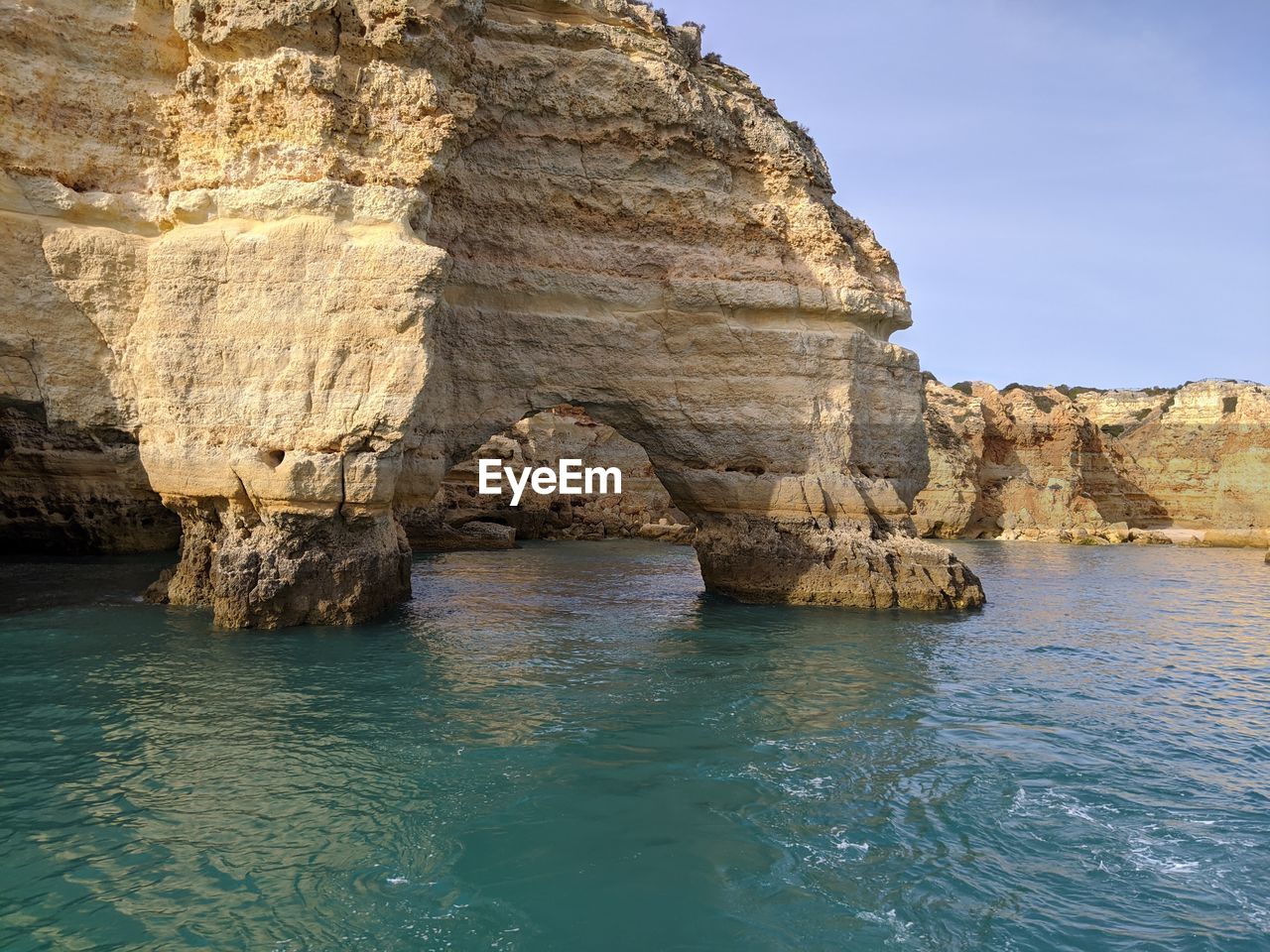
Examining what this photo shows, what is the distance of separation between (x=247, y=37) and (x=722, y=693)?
990cm

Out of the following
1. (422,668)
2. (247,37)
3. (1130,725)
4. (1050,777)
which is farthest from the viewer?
(247,37)

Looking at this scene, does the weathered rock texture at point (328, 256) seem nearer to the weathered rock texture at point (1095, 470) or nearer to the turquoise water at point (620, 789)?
the turquoise water at point (620, 789)

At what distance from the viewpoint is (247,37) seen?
36.5ft

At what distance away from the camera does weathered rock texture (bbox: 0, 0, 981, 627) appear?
1111 centimetres

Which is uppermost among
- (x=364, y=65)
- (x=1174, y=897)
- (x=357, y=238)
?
(x=364, y=65)

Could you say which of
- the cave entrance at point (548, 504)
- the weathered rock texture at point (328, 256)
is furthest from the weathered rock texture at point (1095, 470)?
the weathered rock texture at point (328, 256)

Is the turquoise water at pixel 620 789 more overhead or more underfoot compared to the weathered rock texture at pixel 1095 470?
more underfoot

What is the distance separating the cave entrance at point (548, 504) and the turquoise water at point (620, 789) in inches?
547

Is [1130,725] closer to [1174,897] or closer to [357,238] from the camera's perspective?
[1174,897]

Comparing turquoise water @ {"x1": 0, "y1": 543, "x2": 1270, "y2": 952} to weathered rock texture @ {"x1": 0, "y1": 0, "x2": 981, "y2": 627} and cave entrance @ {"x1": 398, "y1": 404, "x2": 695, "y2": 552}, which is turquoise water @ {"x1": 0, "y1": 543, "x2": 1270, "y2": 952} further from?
cave entrance @ {"x1": 398, "y1": 404, "x2": 695, "y2": 552}

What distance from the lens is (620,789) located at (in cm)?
638

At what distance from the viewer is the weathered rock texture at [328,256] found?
437 inches

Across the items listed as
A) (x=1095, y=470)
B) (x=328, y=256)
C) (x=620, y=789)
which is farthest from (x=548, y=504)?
(x=1095, y=470)

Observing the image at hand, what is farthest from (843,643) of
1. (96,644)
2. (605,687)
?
(96,644)
